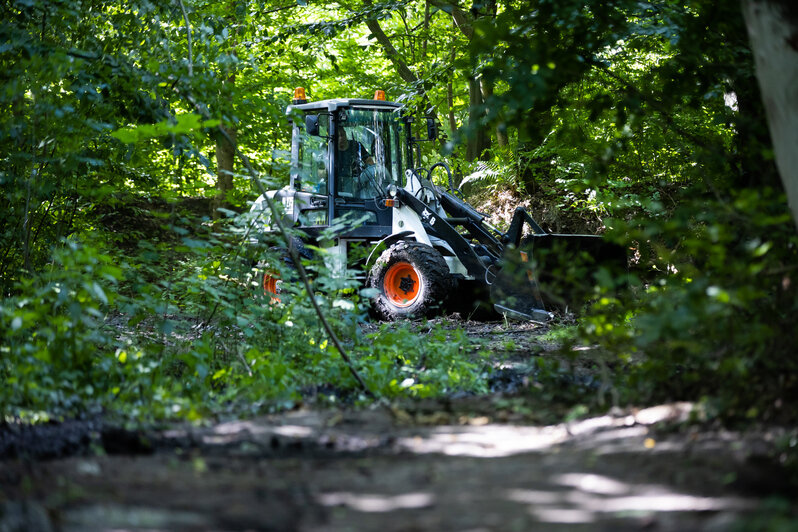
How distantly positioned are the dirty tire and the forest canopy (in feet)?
6.95

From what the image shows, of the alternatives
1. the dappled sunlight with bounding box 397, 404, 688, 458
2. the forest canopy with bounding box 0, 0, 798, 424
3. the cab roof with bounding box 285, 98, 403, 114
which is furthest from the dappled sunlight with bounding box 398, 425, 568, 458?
the cab roof with bounding box 285, 98, 403, 114

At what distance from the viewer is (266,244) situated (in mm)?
6629

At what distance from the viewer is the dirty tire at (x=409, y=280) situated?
10055 millimetres

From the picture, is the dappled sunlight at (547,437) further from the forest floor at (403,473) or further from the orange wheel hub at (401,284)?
the orange wheel hub at (401,284)

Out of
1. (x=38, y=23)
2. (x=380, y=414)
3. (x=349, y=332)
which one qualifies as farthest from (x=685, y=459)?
(x=38, y=23)

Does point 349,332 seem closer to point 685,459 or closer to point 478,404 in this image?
point 478,404

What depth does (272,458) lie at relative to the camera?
3.21m

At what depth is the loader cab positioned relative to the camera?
11.1 meters

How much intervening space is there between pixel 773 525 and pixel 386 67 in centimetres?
1923

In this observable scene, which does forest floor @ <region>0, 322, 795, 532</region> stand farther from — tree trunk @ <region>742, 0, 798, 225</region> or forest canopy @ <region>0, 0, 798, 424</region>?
tree trunk @ <region>742, 0, 798, 225</region>

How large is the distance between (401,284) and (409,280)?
15cm

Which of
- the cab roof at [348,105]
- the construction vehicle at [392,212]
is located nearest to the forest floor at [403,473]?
the construction vehicle at [392,212]

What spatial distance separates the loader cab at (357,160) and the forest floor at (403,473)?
289 inches

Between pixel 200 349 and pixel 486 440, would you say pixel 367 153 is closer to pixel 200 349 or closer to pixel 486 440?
pixel 200 349
